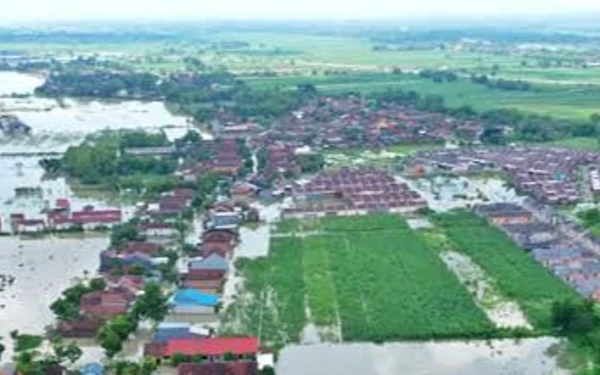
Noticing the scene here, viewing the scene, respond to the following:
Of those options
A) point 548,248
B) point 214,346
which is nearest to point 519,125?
point 548,248

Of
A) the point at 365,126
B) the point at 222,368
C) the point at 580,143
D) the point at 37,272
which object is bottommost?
the point at 580,143

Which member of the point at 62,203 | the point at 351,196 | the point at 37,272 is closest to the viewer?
the point at 37,272

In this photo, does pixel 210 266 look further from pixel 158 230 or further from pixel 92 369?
pixel 92 369

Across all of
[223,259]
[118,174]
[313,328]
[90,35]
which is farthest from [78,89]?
[90,35]

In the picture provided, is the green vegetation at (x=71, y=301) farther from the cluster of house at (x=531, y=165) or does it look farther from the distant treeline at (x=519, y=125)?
the distant treeline at (x=519, y=125)

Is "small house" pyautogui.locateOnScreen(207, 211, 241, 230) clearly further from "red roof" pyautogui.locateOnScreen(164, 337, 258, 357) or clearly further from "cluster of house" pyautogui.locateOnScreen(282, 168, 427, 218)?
"red roof" pyautogui.locateOnScreen(164, 337, 258, 357)

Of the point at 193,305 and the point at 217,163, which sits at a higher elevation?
the point at 193,305
